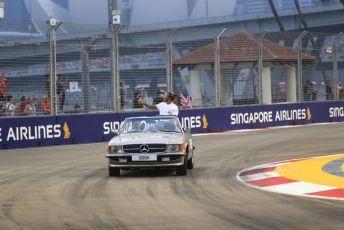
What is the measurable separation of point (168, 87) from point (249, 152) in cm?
824

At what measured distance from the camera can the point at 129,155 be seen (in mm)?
12391

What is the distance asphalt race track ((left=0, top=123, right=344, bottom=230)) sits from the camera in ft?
25.5

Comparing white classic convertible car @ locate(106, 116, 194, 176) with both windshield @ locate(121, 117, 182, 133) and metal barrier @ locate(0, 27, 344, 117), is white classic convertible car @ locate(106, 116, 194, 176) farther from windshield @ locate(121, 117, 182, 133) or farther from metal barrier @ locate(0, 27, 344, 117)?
metal barrier @ locate(0, 27, 344, 117)

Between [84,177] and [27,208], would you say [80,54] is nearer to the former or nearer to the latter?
[84,177]

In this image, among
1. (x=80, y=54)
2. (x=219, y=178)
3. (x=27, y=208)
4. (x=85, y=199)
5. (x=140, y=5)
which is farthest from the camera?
(x=140, y=5)

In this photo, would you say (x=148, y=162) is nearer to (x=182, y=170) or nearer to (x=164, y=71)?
(x=182, y=170)

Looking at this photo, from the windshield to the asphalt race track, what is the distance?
849 millimetres

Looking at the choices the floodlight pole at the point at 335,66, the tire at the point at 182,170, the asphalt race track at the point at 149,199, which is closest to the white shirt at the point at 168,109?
the asphalt race track at the point at 149,199

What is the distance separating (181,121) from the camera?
24.9m

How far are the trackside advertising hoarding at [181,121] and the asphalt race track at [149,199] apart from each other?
3.56 m

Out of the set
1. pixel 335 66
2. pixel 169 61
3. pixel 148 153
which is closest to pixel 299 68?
pixel 335 66

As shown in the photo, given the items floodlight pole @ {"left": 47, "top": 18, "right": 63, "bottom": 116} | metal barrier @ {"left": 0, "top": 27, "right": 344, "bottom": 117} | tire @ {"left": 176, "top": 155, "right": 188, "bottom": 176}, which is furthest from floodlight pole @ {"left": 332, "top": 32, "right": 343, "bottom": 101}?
tire @ {"left": 176, "top": 155, "right": 188, "bottom": 176}

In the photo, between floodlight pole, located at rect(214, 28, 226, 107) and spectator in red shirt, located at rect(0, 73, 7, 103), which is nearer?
spectator in red shirt, located at rect(0, 73, 7, 103)

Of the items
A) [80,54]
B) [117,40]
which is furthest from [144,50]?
[80,54]
